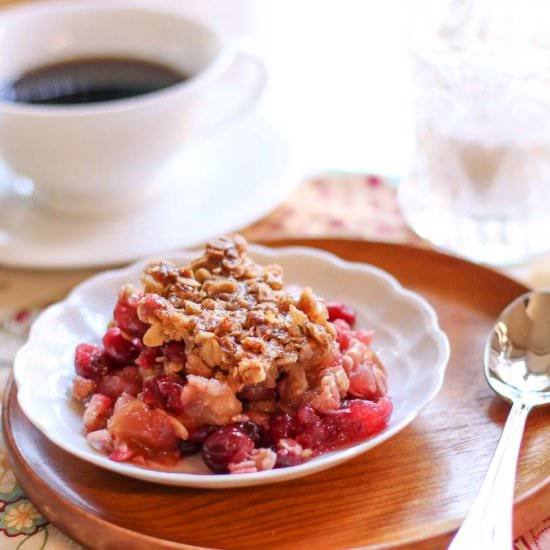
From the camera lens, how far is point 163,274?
1956mm

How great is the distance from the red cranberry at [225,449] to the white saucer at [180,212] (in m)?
1.04

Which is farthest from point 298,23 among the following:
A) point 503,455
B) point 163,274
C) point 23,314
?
point 503,455

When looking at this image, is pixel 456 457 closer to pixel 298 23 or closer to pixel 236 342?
pixel 236 342

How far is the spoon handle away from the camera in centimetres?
153

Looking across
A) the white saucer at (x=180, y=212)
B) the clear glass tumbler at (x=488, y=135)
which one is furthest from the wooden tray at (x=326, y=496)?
the clear glass tumbler at (x=488, y=135)

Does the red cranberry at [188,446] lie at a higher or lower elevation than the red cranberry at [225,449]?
lower

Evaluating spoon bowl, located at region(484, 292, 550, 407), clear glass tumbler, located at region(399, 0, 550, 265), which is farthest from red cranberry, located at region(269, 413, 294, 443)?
clear glass tumbler, located at region(399, 0, 550, 265)

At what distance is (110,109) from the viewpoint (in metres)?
2.67

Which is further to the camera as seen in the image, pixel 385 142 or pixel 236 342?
pixel 385 142

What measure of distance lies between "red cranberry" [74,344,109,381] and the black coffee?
4.14ft

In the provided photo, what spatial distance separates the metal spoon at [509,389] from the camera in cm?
156

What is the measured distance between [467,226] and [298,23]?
8.03 ft

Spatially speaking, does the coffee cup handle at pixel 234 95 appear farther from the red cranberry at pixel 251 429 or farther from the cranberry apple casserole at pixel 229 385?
the red cranberry at pixel 251 429

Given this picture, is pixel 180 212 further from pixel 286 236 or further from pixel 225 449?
pixel 225 449
